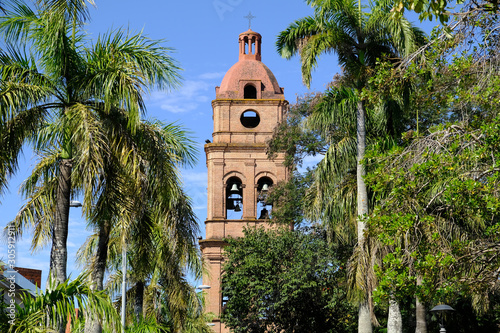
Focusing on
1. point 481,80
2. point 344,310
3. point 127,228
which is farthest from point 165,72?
point 344,310

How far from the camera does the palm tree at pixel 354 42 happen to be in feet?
62.6

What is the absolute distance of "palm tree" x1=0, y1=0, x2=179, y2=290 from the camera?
1203 cm

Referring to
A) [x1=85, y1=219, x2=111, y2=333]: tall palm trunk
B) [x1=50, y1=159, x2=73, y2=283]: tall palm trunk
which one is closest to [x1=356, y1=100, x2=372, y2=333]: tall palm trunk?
[x1=85, y1=219, x2=111, y2=333]: tall palm trunk

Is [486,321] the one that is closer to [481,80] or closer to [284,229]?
[284,229]

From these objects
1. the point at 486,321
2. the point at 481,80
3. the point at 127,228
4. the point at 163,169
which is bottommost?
the point at 486,321

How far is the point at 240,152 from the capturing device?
52.0 metres

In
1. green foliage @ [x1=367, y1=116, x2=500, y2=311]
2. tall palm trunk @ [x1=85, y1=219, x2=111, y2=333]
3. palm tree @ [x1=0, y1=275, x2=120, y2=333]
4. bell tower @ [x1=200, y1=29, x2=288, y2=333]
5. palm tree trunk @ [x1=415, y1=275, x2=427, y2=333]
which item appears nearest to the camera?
palm tree @ [x1=0, y1=275, x2=120, y2=333]

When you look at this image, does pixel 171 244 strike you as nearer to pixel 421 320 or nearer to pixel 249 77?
pixel 421 320

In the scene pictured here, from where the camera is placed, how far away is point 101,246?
15.0 meters

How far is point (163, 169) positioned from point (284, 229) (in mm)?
24794

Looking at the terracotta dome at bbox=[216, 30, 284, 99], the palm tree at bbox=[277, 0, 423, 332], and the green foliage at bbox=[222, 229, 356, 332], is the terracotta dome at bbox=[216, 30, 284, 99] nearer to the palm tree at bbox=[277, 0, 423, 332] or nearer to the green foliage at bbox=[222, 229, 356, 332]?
the green foliage at bbox=[222, 229, 356, 332]

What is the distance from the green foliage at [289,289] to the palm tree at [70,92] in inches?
908

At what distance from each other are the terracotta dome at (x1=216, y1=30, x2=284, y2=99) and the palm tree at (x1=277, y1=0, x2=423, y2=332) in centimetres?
3256

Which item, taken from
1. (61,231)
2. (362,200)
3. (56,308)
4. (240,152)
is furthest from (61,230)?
(240,152)
